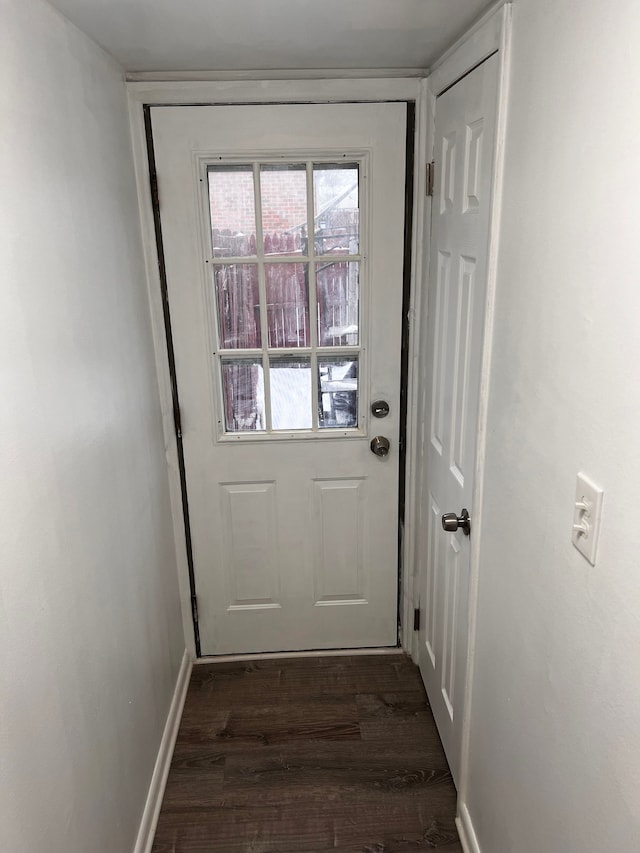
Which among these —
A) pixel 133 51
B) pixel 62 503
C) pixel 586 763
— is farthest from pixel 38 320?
pixel 586 763

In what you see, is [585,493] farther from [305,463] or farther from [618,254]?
[305,463]

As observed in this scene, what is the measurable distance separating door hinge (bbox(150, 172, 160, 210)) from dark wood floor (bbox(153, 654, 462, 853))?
173 cm

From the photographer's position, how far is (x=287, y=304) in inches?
80.2

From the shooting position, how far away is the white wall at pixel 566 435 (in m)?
0.81

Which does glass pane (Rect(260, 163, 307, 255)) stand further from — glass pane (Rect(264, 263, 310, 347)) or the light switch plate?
the light switch plate

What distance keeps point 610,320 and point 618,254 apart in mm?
90

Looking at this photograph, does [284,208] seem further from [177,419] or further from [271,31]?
[177,419]

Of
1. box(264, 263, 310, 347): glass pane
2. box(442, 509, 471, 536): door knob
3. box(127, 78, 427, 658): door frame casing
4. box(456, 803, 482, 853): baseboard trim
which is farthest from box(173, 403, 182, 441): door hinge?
box(456, 803, 482, 853): baseboard trim

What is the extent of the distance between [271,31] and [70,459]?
111cm

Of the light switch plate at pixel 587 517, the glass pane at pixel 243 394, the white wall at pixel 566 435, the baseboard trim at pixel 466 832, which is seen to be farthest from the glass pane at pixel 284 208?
the baseboard trim at pixel 466 832

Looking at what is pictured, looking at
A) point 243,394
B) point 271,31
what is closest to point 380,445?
point 243,394

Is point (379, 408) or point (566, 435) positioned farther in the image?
point (379, 408)

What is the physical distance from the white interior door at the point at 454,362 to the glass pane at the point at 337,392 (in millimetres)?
275

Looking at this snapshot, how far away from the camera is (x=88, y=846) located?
127 cm
